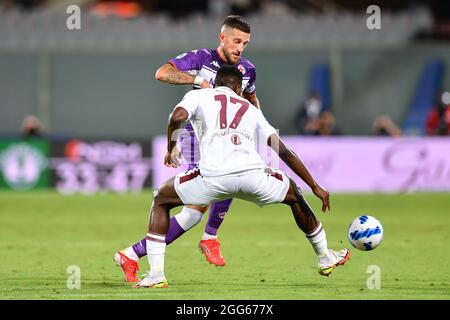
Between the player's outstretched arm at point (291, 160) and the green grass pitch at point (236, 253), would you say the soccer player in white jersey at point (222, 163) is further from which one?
the green grass pitch at point (236, 253)

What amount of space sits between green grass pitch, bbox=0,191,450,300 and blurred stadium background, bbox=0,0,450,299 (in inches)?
6.8

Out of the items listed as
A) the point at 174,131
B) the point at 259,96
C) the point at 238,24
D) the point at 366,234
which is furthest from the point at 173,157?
the point at 259,96

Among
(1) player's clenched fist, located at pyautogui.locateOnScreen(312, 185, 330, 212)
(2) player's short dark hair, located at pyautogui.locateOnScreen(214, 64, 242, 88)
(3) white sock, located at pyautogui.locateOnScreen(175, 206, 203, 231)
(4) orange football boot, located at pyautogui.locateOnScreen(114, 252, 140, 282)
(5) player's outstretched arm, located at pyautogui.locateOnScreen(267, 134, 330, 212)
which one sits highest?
(2) player's short dark hair, located at pyautogui.locateOnScreen(214, 64, 242, 88)

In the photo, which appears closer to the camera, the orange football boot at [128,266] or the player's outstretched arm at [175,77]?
the orange football boot at [128,266]

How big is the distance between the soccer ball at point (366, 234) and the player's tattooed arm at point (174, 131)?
1759mm

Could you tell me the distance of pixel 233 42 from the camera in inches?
348

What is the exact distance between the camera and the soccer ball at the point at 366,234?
873cm

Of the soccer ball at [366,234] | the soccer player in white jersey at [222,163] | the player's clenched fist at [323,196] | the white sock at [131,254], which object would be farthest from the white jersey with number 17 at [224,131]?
the soccer ball at [366,234]

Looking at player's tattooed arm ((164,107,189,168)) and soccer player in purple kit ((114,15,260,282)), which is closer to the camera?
player's tattooed arm ((164,107,189,168))

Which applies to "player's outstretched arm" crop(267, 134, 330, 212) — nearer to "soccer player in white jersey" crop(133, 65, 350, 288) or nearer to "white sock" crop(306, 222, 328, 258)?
"soccer player in white jersey" crop(133, 65, 350, 288)

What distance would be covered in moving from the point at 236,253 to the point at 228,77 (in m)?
3.58

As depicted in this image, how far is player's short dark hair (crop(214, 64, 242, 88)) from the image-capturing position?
26.4 feet

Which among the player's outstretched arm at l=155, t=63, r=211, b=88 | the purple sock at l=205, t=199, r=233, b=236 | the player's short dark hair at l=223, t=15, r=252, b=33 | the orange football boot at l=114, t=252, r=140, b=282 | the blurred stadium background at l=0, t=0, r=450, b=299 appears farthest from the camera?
the blurred stadium background at l=0, t=0, r=450, b=299

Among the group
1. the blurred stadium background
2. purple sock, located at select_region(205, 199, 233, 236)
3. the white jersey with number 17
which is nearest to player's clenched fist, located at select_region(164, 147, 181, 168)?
the white jersey with number 17
